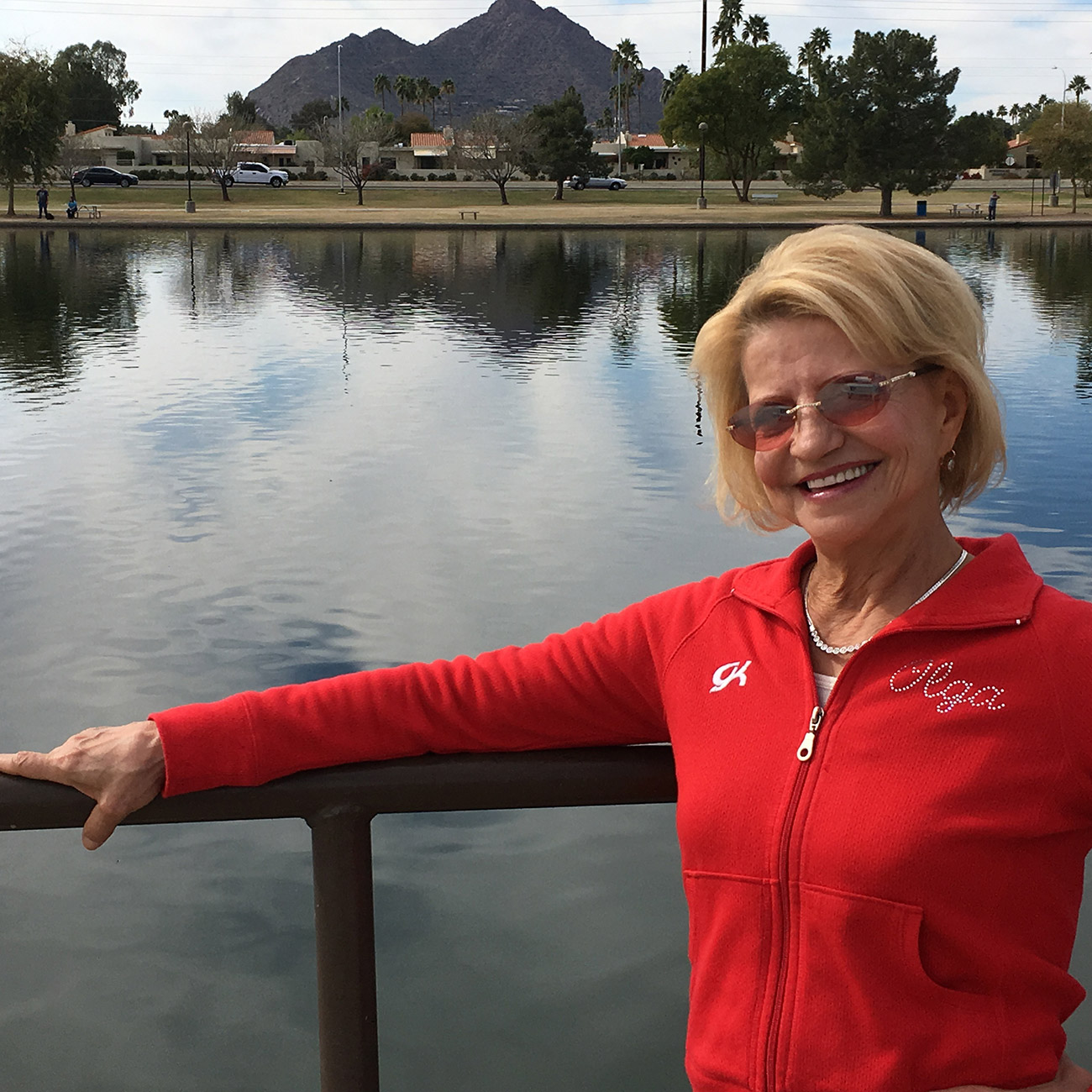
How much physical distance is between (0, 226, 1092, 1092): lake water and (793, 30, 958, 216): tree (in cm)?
3715

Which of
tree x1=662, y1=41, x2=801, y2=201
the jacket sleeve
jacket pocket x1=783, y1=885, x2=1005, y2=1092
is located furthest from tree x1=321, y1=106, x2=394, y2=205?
jacket pocket x1=783, y1=885, x2=1005, y2=1092

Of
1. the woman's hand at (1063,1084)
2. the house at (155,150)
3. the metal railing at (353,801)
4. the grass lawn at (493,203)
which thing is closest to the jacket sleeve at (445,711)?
the metal railing at (353,801)

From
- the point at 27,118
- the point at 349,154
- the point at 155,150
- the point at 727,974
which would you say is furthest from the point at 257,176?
the point at 727,974

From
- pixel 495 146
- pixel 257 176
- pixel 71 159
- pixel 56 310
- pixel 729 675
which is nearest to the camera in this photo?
pixel 729 675

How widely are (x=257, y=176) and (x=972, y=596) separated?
83.3m

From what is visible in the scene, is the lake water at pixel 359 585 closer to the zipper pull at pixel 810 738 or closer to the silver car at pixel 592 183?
the zipper pull at pixel 810 738

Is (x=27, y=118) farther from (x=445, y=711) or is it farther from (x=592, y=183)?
(x=445, y=711)

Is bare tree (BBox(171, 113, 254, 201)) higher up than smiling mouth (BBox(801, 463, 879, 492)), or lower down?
higher up

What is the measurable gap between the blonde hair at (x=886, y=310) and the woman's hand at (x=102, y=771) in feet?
3.15

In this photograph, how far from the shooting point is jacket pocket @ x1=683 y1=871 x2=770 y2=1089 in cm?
195

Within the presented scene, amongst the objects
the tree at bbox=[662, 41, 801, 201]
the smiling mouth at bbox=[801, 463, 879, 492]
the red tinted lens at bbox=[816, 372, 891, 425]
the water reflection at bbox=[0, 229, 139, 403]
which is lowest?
the water reflection at bbox=[0, 229, 139, 403]

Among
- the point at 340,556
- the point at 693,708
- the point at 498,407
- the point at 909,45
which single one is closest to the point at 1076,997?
the point at 693,708

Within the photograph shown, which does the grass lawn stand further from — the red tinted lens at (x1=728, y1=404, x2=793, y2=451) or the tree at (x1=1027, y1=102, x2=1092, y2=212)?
the red tinted lens at (x1=728, y1=404, x2=793, y2=451)

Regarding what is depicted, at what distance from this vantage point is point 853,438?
7.18 feet
